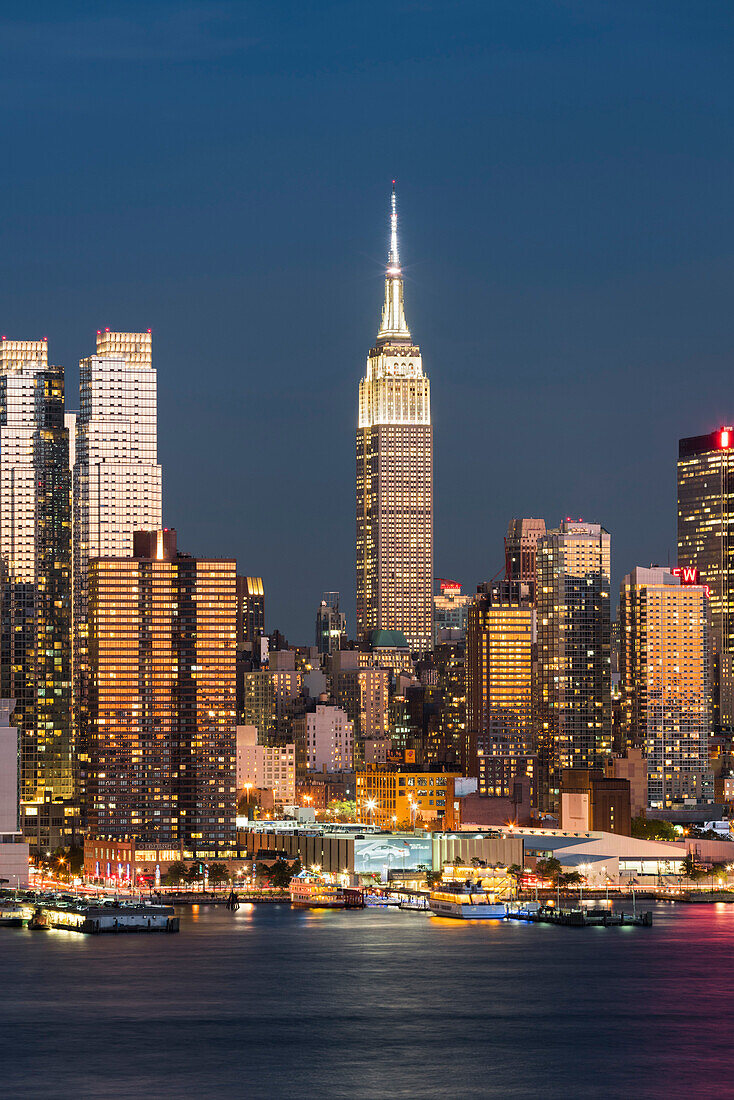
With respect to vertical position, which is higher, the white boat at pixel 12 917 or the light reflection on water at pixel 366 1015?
the white boat at pixel 12 917

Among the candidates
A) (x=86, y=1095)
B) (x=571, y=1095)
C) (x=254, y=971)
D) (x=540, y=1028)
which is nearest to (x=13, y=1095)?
(x=86, y=1095)

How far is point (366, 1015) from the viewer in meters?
131

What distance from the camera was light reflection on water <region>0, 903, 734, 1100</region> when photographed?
364ft

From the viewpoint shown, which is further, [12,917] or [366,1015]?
[12,917]

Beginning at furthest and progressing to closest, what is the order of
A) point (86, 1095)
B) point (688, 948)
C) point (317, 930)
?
point (317, 930)
point (688, 948)
point (86, 1095)

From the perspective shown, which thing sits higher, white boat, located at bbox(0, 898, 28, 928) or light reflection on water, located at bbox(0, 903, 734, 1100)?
white boat, located at bbox(0, 898, 28, 928)

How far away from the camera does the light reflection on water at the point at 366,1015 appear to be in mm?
110875

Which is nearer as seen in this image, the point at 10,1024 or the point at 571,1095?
the point at 571,1095

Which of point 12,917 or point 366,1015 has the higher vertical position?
point 12,917

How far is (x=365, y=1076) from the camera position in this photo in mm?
111750

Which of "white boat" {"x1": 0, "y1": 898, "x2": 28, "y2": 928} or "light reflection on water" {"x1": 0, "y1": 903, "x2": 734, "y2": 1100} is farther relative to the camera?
"white boat" {"x1": 0, "y1": 898, "x2": 28, "y2": 928}

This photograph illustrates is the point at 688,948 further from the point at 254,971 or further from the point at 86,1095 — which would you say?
the point at 86,1095

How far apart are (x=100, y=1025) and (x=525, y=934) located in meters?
64.8

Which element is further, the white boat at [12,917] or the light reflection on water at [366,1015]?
the white boat at [12,917]
